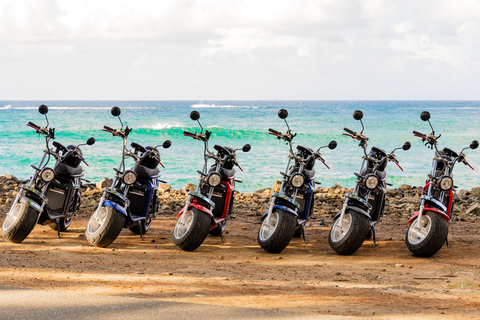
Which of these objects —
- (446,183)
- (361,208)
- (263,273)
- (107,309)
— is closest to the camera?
(107,309)

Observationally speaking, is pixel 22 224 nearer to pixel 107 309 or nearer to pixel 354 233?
pixel 107 309

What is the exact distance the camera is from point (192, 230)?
24.5 ft

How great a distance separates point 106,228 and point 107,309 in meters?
3.15

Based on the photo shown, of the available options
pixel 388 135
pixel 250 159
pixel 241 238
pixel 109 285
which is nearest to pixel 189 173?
pixel 250 159

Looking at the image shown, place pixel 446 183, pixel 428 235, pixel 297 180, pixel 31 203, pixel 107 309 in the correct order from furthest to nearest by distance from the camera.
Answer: pixel 297 180, pixel 446 183, pixel 31 203, pixel 428 235, pixel 107 309

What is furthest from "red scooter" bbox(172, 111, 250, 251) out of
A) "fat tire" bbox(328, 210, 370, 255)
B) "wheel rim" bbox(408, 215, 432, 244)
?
"wheel rim" bbox(408, 215, 432, 244)

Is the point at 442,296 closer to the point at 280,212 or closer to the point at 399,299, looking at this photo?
the point at 399,299

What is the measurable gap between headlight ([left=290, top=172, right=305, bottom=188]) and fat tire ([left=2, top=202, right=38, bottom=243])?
10.8ft

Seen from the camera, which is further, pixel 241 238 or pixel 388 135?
pixel 388 135

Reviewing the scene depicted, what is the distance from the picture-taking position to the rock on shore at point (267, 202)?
36.8ft

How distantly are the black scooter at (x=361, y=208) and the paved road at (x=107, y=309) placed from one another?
322 centimetres

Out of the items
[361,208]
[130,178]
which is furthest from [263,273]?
[130,178]

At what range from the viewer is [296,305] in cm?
490

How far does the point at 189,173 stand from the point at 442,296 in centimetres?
1431
